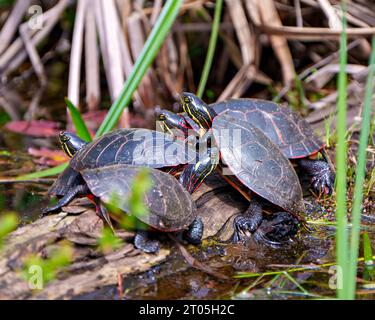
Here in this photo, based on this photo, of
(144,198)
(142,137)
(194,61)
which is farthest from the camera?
(194,61)

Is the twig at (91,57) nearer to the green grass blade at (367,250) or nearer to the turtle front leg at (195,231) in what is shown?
the turtle front leg at (195,231)

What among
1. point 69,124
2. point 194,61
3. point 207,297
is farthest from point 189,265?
point 194,61

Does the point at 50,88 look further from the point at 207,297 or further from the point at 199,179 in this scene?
the point at 207,297

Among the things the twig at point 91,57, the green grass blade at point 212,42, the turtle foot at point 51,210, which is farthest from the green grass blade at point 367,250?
the twig at point 91,57

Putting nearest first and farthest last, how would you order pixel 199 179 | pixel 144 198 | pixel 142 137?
pixel 144 198 < pixel 199 179 < pixel 142 137

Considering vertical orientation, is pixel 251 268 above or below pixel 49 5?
below

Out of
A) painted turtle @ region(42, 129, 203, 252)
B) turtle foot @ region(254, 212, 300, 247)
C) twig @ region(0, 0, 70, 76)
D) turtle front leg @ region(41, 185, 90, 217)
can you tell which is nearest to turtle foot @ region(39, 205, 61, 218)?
turtle front leg @ region(41, 185, 90, 217)
